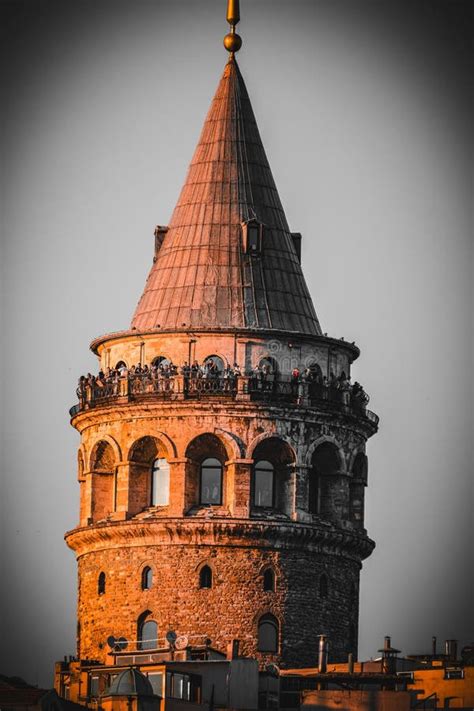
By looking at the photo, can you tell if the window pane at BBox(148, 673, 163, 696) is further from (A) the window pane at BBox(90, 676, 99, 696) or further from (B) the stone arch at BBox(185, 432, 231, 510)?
(B) the stone arch at BBox(185, 432, 231, 510)

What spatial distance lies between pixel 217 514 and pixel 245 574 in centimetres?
207

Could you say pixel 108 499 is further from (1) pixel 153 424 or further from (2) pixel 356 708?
(2) pixel 356 708

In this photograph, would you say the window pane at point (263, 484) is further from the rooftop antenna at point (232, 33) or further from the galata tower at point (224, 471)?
the rooftop antenna at point (232, 33)

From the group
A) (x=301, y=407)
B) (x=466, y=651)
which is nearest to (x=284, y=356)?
(x=301, y=407)

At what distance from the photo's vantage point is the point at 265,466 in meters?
132

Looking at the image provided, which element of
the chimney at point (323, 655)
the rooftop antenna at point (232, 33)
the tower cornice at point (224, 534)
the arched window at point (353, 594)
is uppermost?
the rooftop antenna at point (232, 33)

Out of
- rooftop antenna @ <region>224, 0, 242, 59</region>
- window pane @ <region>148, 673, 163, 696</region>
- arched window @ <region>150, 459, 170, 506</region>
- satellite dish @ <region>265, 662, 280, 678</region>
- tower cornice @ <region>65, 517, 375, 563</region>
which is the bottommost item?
window pane @ <region>148, 673, 163, 696</region>

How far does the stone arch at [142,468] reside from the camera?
432 ft

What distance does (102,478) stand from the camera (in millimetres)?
133375

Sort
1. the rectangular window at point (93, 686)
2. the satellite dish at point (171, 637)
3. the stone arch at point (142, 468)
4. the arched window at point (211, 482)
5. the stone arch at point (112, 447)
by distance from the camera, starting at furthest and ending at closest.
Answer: the stone arch at point (112, 447), the stone arch at point (142, 468), the arched window at point (211, 482), the satellite dish at point (171, 637), the rectangular window at point (93, 686)

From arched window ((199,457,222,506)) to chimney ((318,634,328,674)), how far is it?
17.9 ft

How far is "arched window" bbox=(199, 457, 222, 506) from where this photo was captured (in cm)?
13138

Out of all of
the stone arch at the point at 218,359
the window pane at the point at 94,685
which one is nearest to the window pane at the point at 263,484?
the stone arch at the point at 218,359

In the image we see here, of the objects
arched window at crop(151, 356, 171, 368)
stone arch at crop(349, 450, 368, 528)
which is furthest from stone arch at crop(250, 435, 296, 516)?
arched window at crop(151, 356, 171, 368)
